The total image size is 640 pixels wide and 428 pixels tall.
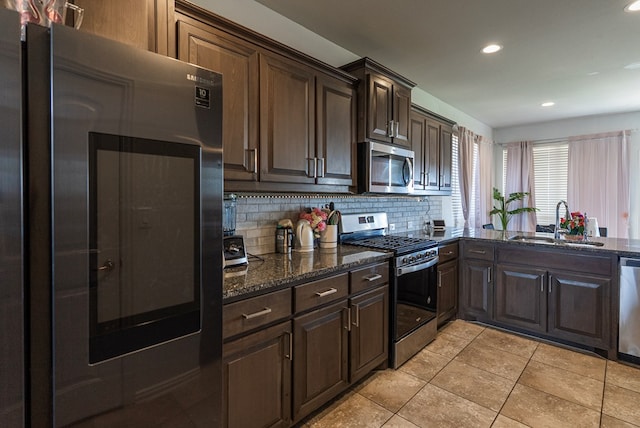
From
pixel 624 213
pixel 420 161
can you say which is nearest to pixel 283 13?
pixel 420 161

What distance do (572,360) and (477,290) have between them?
3.02 ft

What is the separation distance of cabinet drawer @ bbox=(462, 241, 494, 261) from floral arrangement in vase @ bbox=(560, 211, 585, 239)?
906 mm

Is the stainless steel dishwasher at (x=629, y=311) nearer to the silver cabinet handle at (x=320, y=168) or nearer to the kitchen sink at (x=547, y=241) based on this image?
the kitchen sink at (x=547, y=241)

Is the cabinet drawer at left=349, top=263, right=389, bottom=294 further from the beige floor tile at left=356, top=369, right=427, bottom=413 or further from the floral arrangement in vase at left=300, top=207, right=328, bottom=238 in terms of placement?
the beige floor tile at left=356, top=369, right=427, bottom=413

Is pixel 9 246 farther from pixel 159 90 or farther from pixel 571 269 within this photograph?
pixel 571 269

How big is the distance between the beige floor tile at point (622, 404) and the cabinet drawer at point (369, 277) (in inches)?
61.4

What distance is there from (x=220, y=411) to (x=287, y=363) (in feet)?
1.49

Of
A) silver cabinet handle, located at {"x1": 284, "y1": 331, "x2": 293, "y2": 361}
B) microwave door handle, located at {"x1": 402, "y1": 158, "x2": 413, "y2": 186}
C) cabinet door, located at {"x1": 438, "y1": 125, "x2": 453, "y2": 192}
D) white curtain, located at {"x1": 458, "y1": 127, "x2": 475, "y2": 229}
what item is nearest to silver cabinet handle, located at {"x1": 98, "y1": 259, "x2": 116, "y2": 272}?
silver cabinet handle, located at {"x1": 284, "y1": 331, "x2": 293, "y2": 361}

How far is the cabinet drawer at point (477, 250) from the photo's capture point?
3.26 meters

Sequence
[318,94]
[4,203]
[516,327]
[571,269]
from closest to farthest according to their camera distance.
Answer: [4,203] → [318,94] → [571,269] → [516,327]

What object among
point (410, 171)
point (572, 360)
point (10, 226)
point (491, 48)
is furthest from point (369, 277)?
point (491, 48)

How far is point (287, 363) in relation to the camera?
1684mm

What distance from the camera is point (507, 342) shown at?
118 inches

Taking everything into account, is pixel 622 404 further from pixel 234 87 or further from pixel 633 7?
pixel 234 87
